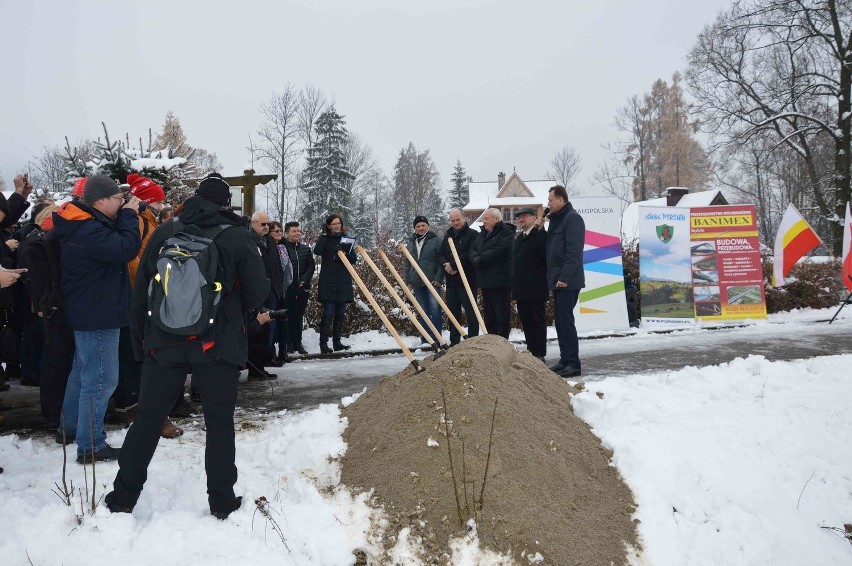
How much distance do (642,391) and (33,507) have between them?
4.81m

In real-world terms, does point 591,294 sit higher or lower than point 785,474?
higher

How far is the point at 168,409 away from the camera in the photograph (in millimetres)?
3377

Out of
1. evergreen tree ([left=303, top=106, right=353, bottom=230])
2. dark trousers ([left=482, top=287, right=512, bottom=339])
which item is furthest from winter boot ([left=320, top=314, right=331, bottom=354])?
evergreen tree ([left=303, top=106, right=353, bottom=230])

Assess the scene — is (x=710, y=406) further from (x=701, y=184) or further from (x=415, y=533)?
(x=701, y=184)

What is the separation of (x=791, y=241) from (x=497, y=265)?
8106 mm

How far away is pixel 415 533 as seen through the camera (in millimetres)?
3330

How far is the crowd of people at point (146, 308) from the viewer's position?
10.8 ft

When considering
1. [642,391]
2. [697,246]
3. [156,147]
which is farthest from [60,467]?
[697,246]

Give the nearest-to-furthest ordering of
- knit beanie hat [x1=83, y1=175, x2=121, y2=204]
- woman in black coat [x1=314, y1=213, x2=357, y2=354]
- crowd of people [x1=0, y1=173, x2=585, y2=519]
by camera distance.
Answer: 1. crowd of people [x1=0, y1=173, x2=585, y2=519]
2. knit beanie hat [x1=83, y1=175, x2=121, y2=204]
3. woman in black coat [x1=314, y1=213, x2=357, y2=354]

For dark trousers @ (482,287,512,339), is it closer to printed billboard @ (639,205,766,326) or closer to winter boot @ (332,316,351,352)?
winter boot @ (332,316,351,352)

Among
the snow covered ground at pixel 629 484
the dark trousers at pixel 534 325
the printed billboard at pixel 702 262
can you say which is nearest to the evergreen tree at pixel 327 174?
the printed billboard at pixel 702 262

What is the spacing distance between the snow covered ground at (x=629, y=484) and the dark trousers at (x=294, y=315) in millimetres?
3875

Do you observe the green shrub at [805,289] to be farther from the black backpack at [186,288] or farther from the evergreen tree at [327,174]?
the evergreen tree at [327,174]

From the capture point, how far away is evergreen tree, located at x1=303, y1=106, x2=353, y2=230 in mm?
35625
